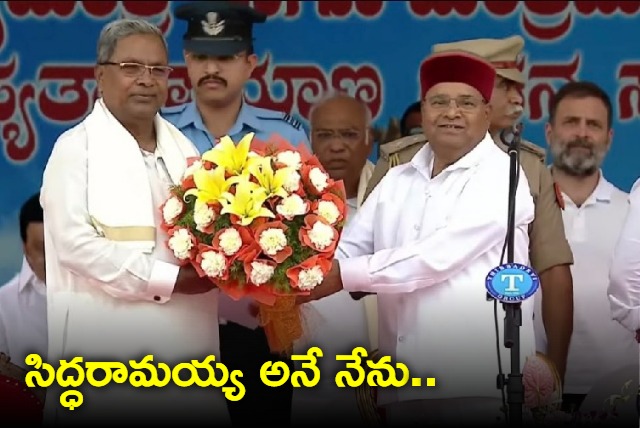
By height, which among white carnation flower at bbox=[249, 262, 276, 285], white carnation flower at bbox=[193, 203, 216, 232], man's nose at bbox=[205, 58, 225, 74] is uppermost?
man's nose at bbox=[205, 58, 225, 74]

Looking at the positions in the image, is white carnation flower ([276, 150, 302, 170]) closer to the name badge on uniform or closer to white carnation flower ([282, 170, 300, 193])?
white carnation flower ([282, 170, 300, 193])

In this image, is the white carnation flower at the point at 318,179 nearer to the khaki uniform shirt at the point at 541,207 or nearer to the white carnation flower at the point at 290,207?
the white carnation flower at the point at 290,207

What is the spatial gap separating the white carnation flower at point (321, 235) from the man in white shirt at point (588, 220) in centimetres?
151

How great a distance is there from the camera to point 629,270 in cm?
505

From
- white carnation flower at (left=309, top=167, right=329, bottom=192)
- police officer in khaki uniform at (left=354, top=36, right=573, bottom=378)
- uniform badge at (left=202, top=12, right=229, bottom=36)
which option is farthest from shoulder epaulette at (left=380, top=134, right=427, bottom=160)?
white carnation flower at (left=309, top=167, right=329, bottom=192)

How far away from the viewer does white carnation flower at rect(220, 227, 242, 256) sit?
442 centimetres

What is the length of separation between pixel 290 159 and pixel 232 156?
0.58ft

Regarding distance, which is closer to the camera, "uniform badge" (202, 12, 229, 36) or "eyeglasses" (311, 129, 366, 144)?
"uniform badge" (202, 12, 229, 36)

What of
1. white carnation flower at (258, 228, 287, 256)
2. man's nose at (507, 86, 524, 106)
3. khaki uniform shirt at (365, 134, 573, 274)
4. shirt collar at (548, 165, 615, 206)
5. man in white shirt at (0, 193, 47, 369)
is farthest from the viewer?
man in white shirt at (0, 193, 47, 369)

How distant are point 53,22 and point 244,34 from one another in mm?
1218

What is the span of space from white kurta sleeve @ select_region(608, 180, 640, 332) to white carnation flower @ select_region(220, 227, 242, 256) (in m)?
1.40

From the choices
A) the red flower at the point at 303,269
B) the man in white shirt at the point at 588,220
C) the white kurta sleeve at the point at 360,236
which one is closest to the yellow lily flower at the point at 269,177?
the red flower at the point at 303,269

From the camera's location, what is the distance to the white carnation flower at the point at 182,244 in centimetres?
450

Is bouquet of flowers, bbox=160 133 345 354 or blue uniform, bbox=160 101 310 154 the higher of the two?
blue uniform, bbox=160 101 310 154
